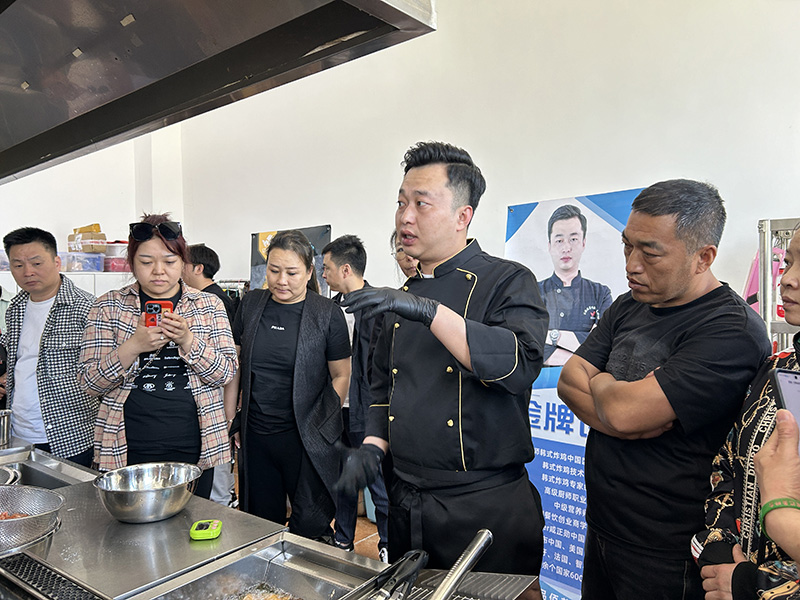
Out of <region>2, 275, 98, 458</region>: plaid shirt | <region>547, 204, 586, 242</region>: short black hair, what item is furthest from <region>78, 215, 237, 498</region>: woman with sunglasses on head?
<region>547, 204, 586, 242</region>: short black hair

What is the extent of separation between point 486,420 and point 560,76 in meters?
2.29

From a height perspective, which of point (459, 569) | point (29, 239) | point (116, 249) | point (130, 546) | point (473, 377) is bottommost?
Answer: point (130, 546)

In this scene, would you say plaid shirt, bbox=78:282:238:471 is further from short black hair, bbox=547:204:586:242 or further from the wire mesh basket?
short black hair, bbox=547:204:586:242

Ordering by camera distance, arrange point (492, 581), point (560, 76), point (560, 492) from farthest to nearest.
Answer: point (560, 76) < point (560, 492) < point (492, 581)

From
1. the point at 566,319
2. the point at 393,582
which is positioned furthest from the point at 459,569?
the point at 566,319

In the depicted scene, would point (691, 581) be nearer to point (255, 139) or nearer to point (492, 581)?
point (492, 581)

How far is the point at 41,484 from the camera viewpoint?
1.82 meters

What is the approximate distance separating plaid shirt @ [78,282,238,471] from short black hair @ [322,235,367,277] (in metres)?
1.19

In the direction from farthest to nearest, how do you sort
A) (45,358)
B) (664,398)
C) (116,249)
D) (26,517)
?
(116,249) → (45,358) → (664,398) → (26,517)

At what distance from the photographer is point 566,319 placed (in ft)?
9.84

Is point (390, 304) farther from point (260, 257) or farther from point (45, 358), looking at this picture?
point (260, 257)

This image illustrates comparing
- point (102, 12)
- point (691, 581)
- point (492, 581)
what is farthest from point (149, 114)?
point (691, 581)

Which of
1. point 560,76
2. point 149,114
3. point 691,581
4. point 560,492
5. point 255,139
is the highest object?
point 255,139

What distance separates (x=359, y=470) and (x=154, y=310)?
109 cm
